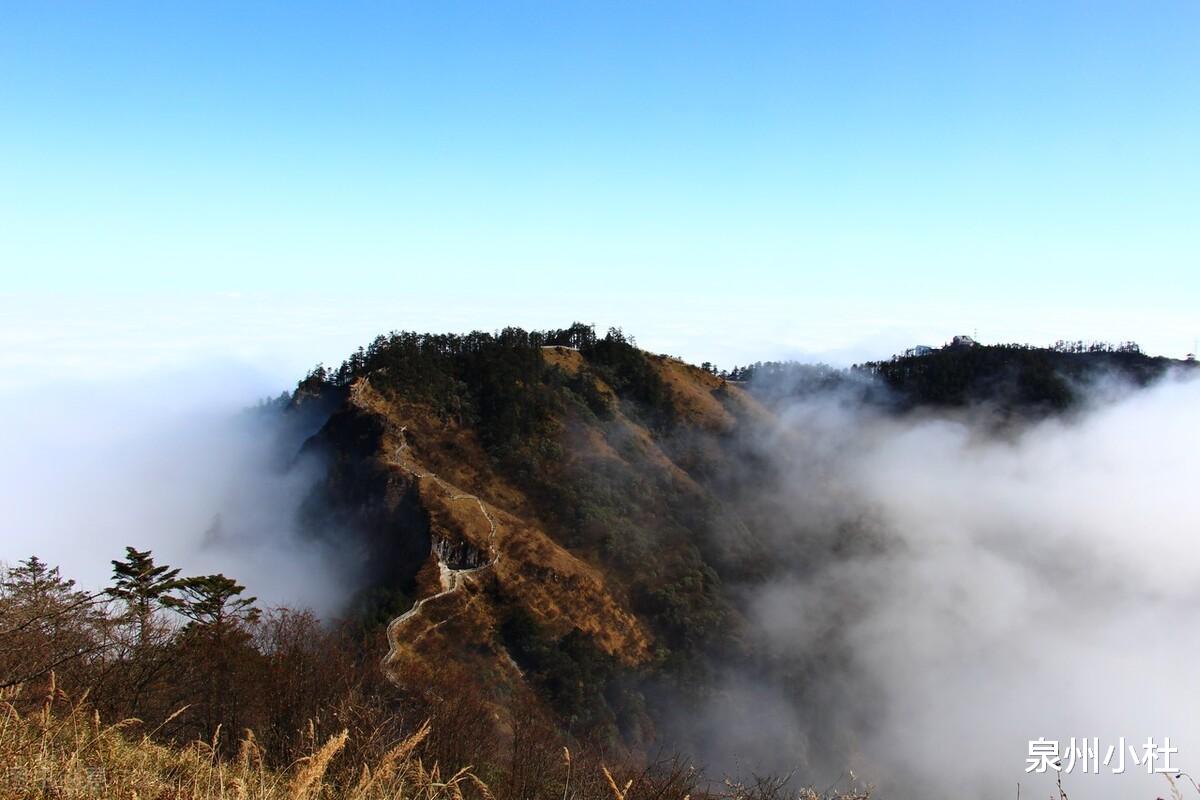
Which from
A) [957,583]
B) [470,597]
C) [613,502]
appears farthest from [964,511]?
[470,597]

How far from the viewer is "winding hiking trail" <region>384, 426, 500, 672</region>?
3787cm

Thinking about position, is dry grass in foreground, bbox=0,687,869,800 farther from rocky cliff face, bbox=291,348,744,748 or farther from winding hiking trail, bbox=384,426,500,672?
winding hiking trail, bbox=384,426,500,672

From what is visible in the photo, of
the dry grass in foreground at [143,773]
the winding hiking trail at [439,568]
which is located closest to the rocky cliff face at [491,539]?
the winding hiking trail at [439,568]

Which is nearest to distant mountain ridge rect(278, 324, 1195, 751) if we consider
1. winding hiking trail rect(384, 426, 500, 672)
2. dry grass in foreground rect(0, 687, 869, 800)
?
winding hiking trail rect(384, 426, 500, 672)

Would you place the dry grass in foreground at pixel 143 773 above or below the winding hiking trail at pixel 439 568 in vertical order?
above

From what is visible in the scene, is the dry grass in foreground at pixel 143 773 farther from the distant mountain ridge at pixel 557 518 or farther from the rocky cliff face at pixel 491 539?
the rocky cliff face at pixel 491 539

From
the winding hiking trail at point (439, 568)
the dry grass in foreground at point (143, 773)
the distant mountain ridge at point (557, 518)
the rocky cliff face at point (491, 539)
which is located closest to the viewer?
the dry grass in foreground at point (143, 773)

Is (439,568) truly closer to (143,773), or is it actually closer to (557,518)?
(557,518)

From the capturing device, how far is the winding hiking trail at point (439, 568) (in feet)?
124

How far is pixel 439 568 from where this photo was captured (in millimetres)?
42875

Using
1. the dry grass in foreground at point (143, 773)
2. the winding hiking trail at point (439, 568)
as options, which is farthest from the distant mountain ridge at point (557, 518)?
the dry grass in foreground at point (143, 773)

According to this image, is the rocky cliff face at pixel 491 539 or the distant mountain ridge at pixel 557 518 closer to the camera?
the rocky cliff face at pixel 491 539

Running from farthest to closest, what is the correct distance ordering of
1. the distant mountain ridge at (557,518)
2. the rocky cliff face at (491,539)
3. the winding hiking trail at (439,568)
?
the distant mountain ridge at (557,518)
the rocky cliff face at (491,539)
the winding hiking trail at (439,568)

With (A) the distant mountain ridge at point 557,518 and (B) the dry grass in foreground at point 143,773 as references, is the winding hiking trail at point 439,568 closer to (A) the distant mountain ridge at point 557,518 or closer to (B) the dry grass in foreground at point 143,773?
(A) the distant mountain ridge at point 557,518
